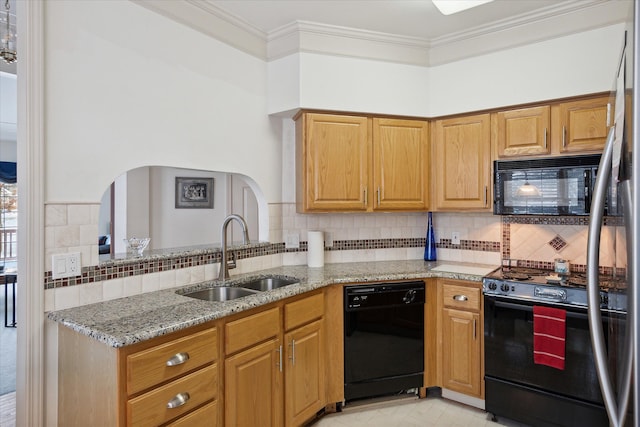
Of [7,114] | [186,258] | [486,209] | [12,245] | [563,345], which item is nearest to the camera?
[563,345]

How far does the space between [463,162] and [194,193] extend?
2880 mm

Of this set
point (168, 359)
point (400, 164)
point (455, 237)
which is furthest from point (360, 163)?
Answer: point (168, 359)

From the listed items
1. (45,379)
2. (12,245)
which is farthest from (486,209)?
(12,245)

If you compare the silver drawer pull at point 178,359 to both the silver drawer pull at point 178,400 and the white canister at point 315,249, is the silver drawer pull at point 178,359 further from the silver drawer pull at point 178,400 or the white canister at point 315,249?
the white canister at point 315,249

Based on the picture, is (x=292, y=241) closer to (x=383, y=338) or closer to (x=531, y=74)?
(x=383, y=338)

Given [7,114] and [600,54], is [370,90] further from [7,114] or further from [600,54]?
[7,114]

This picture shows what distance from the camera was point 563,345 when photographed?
2168mm

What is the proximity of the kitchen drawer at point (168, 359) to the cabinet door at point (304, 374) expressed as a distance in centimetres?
58

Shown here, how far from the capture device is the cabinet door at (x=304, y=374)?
7.16ft

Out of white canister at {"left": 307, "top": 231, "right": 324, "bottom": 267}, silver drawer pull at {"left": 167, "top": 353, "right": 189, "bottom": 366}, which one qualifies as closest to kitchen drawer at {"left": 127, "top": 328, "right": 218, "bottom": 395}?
silver drawer pull at {"left": 167, "top": 353, "right": 189, "bottom": 366}

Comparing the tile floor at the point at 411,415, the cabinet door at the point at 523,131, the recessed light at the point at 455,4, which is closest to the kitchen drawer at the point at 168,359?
the tile floor at the point at 411,415

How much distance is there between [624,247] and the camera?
0.84 metres

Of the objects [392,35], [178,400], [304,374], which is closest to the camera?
[178,400]

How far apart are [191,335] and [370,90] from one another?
2.17m
